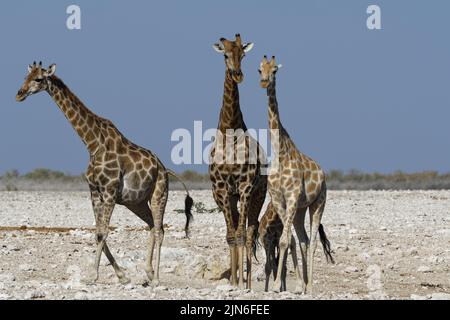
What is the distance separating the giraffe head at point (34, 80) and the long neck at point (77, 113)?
0.29 feet

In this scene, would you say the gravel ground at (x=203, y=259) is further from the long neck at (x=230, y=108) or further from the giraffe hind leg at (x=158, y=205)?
the long neck at (x=230, y=108)

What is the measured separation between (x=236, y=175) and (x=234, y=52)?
1.45 metres

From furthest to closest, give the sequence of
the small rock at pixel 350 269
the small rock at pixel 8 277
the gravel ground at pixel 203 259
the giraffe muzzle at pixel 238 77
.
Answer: the small rock at pixel 350 269 < the small rock at pixel 8 277 < the giraffe muzzle at pixel 238 77 < the gravel ground at pixel 203 259

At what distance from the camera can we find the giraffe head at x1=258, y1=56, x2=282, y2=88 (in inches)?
471

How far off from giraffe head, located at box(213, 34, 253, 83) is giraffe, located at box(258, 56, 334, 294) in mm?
445

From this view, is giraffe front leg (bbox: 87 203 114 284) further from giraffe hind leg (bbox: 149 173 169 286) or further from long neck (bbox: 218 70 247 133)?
long neck (bbox: 218 70 247 133)

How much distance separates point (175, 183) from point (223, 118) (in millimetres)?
28552

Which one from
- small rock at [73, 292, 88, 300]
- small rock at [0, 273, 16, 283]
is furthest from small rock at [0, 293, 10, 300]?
small rock at [0, 273, 16, 283]

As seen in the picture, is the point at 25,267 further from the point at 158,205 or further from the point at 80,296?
the point at 80,296

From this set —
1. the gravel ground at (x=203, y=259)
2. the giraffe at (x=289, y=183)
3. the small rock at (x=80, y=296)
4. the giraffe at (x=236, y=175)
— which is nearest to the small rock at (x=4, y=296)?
the gravel ground at (x=203, y=259)

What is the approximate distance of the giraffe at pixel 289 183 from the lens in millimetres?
11930

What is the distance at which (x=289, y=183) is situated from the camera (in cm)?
1195

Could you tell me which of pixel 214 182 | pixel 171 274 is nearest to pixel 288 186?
pixel 214 182
